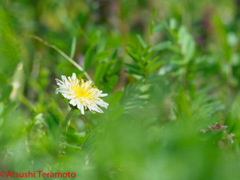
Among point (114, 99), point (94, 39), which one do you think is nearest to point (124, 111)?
point (114, 99)

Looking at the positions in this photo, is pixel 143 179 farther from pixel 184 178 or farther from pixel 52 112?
pixel 52 112

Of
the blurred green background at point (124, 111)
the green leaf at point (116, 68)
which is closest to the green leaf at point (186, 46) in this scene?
the blurred green background at point (124, 111)

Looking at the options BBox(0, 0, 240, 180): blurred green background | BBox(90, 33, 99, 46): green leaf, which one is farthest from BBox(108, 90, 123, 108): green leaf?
BBox(90, 33, 99, 46): green leaf

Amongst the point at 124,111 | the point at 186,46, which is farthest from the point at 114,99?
the point at 186,46

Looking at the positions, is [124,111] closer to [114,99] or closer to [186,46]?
[114,99]

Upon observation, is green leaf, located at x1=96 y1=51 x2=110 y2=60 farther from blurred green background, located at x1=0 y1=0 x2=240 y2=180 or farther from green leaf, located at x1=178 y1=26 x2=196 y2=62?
green leaf, located at x1=178 y1=26 x2=196 y2=62

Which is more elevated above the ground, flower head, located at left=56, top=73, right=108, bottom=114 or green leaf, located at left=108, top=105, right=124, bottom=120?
flower head, located at left=56, top=73, right=108, bottom=114

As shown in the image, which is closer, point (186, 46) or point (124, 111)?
point (124, 111)

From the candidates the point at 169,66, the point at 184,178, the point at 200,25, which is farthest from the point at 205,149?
the point at 200,25

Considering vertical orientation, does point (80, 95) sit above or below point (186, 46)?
below
